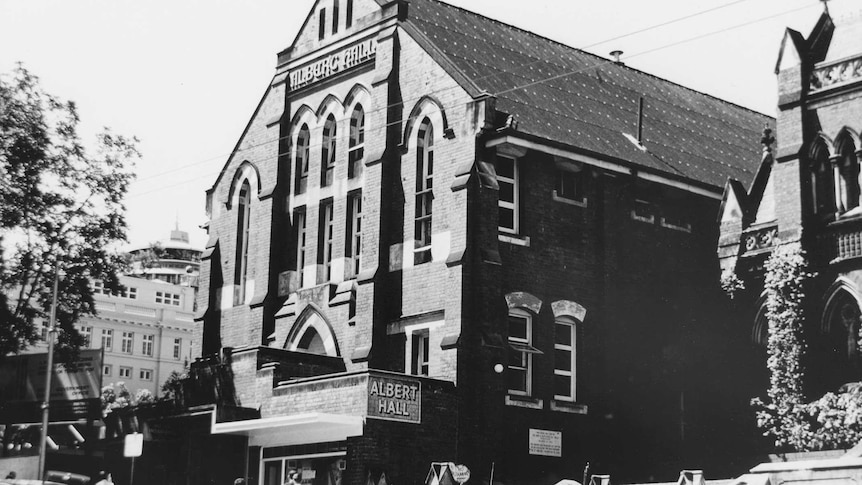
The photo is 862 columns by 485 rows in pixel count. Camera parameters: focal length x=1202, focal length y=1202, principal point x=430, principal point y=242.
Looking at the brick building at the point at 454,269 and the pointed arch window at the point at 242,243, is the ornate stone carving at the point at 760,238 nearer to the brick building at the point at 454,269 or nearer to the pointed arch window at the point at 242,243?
the brick building at the point at 454,269

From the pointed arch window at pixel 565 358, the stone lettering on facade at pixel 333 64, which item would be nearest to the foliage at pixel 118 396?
the stone lettering on facade at pixel 333 64

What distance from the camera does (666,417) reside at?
33281mm

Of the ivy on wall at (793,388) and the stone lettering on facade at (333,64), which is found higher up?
the stone lettering on facade at (333,64)

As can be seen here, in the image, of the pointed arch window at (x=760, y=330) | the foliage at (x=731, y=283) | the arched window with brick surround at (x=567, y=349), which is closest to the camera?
the arched window with brick surround at (x=567, y=349)

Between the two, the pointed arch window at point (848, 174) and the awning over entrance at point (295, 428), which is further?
the pointed arch window at point (848, 174)

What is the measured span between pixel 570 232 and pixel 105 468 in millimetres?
14278

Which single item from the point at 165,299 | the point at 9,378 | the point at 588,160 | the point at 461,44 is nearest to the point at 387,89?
the point at 461,44

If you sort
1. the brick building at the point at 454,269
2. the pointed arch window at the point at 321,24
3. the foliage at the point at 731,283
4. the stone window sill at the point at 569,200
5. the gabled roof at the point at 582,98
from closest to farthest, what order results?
the brick building at the point at 454,269
the stone window sill at the point at 569,200
the gabled roof at the point at 582,98
the foliage at the point at 731,283
the pointed arch window at the point at 321,24

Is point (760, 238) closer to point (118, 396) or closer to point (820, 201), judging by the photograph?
point (820, 201)

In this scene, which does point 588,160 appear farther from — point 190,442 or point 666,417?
point 190,442

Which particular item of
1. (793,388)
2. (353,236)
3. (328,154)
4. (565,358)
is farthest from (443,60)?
(793,388)

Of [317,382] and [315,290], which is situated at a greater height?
[315,290]

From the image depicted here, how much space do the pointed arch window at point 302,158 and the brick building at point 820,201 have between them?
12.6 m

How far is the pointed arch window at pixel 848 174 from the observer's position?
30469mm
